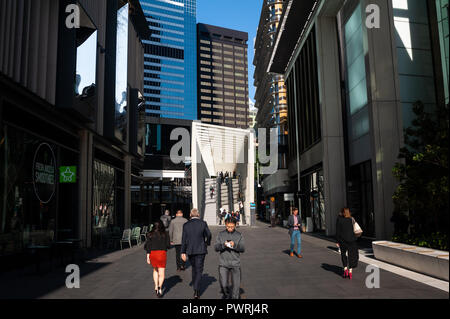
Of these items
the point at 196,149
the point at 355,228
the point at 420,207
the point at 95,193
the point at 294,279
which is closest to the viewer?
the point at 294,279

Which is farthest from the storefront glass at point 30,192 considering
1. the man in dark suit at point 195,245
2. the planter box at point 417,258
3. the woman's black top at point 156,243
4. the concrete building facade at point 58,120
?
the planter box at point 417,258

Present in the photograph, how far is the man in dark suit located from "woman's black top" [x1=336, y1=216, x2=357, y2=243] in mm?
3681

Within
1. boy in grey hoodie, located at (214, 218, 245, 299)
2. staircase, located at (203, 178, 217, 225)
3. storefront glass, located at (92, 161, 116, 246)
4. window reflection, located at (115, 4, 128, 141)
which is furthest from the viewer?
staircase, located at (203, 178, 217, 225)

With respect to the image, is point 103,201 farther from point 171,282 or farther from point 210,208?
point 210,208

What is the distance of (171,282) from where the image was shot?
368 inches

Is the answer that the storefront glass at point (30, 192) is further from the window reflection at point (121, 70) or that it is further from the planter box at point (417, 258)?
the planter box at point (417, 258)

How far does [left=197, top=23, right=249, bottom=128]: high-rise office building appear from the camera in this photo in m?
168

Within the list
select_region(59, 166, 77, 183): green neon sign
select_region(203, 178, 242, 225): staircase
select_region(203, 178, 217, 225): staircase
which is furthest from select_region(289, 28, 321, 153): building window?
select_region(59, 166, 77, 183): green neon sign

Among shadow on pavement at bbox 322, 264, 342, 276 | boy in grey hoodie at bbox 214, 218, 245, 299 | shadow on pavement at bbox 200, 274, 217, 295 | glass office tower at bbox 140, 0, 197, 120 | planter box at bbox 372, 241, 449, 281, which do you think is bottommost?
shadow on pavement at bbox 322, 264, 342, 276

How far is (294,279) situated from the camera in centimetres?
920

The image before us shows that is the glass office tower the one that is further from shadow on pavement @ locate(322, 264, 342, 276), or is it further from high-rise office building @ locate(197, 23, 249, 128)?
shadow on pavement @ locate(322, 264, 342, 276)

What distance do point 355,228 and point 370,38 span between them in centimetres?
1180
